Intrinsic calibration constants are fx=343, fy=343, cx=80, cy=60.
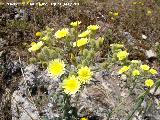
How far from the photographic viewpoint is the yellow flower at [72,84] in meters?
2.35

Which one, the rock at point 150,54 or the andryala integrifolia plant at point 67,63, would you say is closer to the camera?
the andryala integrifolia plant at point 67,63

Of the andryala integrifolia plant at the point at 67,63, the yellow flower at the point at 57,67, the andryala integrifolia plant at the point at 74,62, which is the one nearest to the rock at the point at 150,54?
the andryala integrifolia plant at the point at 74,62

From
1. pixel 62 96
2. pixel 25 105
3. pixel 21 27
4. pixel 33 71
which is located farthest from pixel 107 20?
pixel 62 96

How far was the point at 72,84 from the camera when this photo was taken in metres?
2.35

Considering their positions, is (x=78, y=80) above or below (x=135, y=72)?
above

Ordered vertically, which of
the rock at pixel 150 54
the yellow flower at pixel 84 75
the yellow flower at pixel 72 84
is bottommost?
the rock at pixel 150 54

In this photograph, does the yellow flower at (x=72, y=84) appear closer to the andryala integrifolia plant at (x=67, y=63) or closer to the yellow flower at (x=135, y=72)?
the andryala integrifolia plant at (x=67, y=63)

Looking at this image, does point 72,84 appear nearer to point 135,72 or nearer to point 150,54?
point 135,72

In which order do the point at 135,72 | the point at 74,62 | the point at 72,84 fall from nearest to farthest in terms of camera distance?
the point at 72,84 < the point at 74,62 < the point at 135,72

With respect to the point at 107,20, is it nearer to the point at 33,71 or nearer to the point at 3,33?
the point at 3,33

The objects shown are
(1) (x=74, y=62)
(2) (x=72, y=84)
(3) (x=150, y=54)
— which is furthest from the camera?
(3) (x=150, y=54)

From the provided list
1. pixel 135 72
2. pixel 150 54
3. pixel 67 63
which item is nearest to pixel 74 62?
pixel 67 63

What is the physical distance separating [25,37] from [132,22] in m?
2.20

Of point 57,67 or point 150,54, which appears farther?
point 150,54
